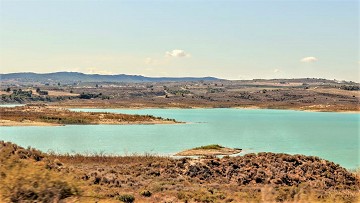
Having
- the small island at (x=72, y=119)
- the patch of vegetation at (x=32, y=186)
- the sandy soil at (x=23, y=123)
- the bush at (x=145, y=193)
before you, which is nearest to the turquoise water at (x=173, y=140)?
the sandy soil at (x=23, y=123)

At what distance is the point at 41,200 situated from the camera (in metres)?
11.5

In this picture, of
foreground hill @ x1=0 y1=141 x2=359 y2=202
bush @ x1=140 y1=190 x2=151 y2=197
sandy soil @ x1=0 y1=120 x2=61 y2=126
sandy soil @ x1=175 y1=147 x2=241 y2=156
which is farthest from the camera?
sandy soil @ x1=0 y1=120 x2=61 y2=126

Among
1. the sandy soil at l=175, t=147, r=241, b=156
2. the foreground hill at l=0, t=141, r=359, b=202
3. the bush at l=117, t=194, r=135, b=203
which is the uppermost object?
the bush at l=117, t=194, r=135, b=203

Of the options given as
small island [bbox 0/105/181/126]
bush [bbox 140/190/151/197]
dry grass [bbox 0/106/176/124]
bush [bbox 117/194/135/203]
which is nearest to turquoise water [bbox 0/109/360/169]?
small island [bbox 0/105/181/126]

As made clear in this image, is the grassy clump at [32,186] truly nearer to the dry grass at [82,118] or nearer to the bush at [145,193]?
the bush at [145,193]

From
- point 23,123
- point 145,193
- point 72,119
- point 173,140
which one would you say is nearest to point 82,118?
point 72,119

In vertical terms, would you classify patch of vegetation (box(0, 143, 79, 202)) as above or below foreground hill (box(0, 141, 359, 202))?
above

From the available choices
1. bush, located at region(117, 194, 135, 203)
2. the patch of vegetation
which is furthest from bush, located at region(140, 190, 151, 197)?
the patch of vegetation

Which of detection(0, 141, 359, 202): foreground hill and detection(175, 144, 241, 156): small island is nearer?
detection(0, 141, 359, 202): foreground hill

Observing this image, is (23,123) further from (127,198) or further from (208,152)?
(127,198)

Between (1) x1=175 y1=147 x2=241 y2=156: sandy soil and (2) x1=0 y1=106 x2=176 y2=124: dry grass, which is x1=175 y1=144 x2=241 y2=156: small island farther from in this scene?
(2) x1=0 y1=106 x2=176 y2=124: dry grass

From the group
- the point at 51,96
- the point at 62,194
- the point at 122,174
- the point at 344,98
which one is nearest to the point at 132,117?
the point at 122,174

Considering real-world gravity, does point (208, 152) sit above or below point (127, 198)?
below

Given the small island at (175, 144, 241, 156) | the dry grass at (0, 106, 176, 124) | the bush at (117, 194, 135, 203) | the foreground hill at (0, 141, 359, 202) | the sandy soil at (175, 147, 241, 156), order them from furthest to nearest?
the dry grass at (0, 106, 176, 124)
the small island at (175, 144, 241, 156)
the sandy soil at (175, 147, 241, 156)
the foreground hill at (0, 141, 359, 202)
the bush at (117, 194, 135, 203)
